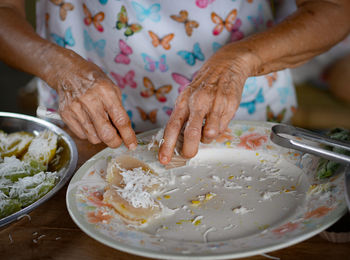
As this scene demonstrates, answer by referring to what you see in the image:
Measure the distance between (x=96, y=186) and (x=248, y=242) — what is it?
386 millimetres

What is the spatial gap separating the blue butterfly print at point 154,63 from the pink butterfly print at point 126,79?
0.23 feet

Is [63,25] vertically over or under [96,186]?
over

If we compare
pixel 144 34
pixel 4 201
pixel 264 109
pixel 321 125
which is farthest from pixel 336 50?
pixel 4 201

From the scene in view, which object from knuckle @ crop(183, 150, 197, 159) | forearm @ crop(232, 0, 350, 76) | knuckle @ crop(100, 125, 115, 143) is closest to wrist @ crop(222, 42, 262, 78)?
forearm @ crop(232, 0, 350, 76)

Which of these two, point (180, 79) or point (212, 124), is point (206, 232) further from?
point (180, 79)

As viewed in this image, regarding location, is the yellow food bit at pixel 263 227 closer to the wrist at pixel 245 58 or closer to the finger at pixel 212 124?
the finger at pixel 212 124

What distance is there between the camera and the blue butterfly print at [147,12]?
1.20 meters

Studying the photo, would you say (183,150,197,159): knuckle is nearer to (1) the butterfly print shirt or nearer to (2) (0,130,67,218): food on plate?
(2) (0,130,67,218): food on plate

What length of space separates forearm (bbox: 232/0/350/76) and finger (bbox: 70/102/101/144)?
453mm

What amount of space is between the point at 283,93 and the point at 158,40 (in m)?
0.52

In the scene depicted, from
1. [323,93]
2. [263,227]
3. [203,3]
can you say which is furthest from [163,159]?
[323,93]

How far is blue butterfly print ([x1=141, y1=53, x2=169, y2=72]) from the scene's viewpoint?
127 cm

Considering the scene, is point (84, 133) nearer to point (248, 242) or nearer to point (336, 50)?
point (248, 242)

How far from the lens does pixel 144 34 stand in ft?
4.06
